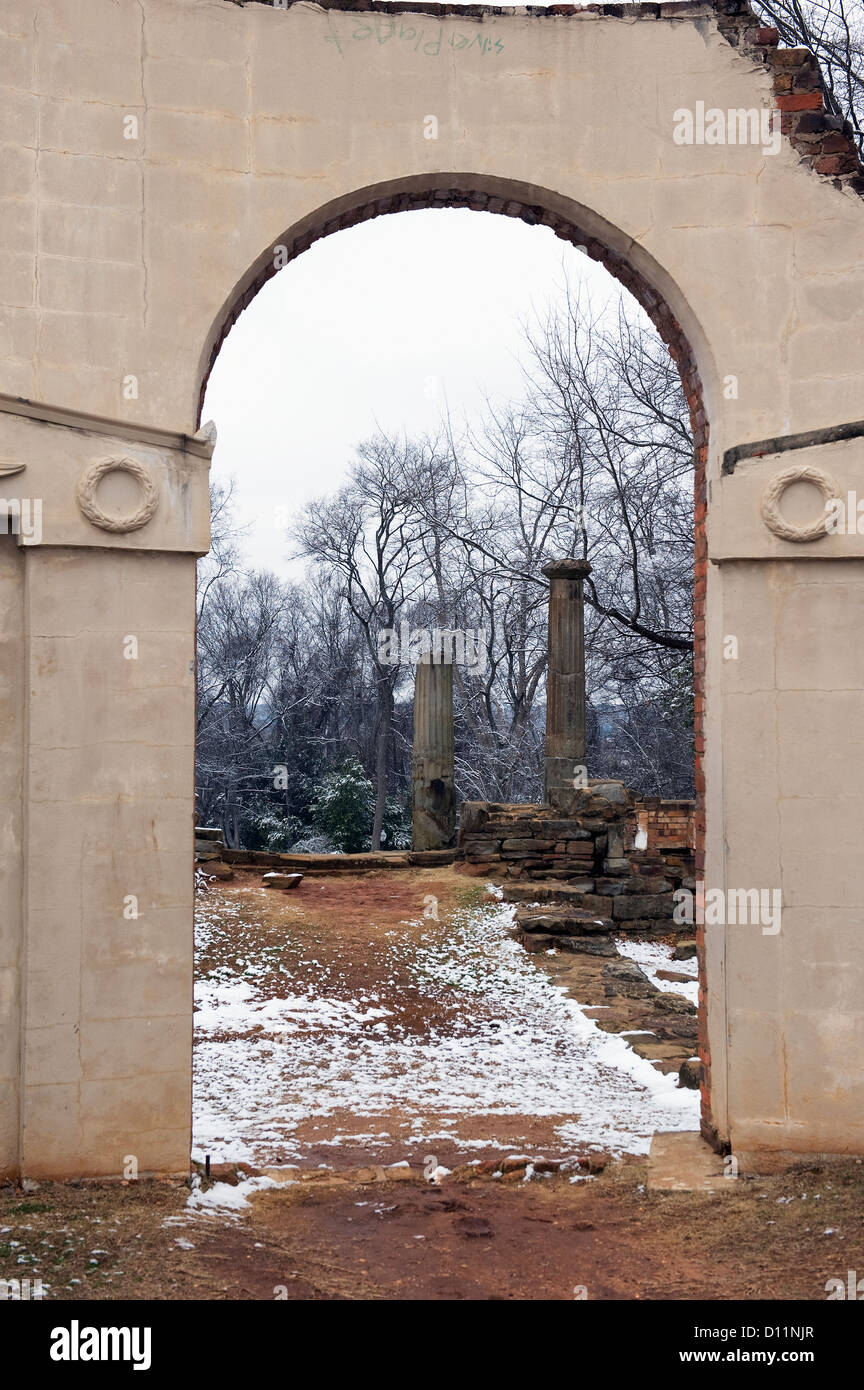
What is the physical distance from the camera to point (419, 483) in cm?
3394

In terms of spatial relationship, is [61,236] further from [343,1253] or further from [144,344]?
[343,1253]

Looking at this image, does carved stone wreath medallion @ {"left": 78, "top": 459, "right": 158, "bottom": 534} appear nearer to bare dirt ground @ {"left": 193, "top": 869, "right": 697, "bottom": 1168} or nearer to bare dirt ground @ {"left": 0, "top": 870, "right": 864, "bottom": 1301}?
bare dirt ground @ {"left": 0, "top": 870, "right": 864, "bottom": 1301}

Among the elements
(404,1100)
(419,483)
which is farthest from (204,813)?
(404,1100)

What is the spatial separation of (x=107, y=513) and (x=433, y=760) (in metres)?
14.3

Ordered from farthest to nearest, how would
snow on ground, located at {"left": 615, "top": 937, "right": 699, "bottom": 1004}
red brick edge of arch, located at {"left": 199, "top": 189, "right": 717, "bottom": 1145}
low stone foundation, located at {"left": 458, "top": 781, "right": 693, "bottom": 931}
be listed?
low stone foundation, located at {"left": 458, "top": 781, "right": 693, "bottom": 931} → snow on ground, located at {"left": 615, "top": 937, "right": 699, "bottom": 1004} → red brick edge of arch, located at {"left": 199, "top": 189, "right": 717, "bottom": 1145}

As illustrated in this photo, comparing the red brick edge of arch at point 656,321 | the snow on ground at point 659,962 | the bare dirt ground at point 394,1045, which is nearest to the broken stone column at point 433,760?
the bare dirt ground at point 394,1045

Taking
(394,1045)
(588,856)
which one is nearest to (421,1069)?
(394,1045)

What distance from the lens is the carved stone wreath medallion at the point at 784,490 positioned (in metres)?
5.26

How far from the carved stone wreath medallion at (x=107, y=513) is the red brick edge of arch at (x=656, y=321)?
2.23 ft

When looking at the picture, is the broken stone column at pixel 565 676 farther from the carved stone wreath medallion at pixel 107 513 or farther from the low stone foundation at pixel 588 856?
the carved stone wreath medallion at pixel 107 513

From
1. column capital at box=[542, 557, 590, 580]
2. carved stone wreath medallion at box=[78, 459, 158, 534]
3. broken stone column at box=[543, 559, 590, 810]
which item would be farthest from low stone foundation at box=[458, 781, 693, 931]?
carved stone wreath medallion at box=[78, 459, 158, 534]

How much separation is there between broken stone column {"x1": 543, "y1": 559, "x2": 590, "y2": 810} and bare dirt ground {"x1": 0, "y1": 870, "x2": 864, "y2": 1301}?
775 centimetres

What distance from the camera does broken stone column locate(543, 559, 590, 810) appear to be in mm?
16766
